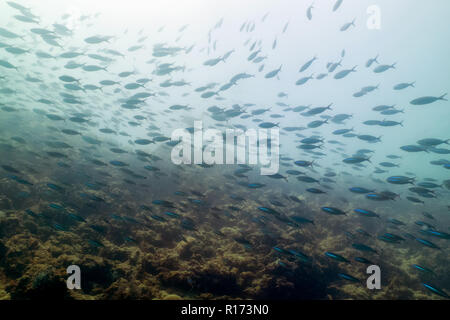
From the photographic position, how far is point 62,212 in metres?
7.88

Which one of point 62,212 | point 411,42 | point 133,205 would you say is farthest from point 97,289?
point 411,42

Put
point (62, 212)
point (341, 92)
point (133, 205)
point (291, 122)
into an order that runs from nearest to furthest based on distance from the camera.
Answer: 1. point (62, 212)
2. point (133, 205)
3. point (341, 92)
4. point (291, 122)

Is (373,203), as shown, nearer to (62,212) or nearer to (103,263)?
(103,263)

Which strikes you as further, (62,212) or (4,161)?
(4,161)

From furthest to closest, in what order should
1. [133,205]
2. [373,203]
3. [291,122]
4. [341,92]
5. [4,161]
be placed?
[291,122]
[341,92]
[373,203]
[4,161]
[133,205]

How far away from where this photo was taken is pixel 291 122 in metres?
103

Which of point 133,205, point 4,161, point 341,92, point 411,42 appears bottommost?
point 133,205

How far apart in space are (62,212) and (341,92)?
76.6 m

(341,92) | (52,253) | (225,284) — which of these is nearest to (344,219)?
(225,284)

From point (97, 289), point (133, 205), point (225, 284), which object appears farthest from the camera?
point (133, 205)

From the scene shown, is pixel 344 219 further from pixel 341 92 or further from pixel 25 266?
pixel 341 92

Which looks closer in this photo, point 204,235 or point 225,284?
point 225,284

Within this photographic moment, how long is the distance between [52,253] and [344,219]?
44.5 ft

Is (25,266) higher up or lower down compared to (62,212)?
lower down
